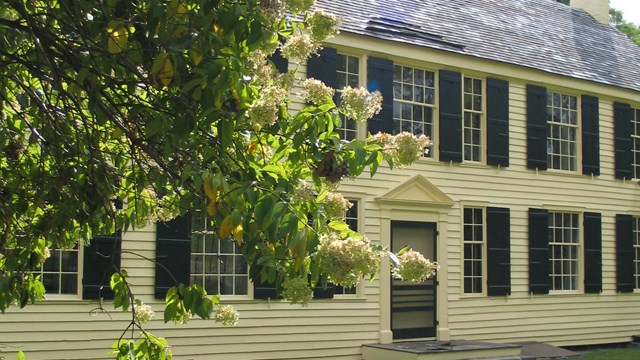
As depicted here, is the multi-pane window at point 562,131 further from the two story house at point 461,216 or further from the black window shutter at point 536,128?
the black window shutter at point 536,128

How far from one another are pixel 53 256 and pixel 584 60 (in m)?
13.1

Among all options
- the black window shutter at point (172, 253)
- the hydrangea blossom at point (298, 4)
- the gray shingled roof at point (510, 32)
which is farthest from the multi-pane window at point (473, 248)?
the hydrangea blossom at point (298, 4)

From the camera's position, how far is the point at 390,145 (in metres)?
4.61

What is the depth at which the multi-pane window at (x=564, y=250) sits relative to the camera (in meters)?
18.7

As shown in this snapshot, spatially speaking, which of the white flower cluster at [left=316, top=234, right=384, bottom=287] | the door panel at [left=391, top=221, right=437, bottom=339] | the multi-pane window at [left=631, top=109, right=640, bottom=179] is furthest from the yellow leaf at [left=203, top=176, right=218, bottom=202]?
the multi-pane window at [left=631, top=109, right=640, bottom=179]

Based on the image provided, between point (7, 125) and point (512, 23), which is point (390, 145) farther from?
point (512, 23)

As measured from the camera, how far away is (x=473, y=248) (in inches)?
674

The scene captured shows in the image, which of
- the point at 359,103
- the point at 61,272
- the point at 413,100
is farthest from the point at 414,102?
the point at 359,103

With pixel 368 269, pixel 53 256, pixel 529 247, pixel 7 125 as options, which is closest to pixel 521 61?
pixel 529 247

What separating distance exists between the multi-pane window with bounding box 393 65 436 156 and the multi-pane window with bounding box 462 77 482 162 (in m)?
0.88

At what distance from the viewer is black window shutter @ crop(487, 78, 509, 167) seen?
17391mm

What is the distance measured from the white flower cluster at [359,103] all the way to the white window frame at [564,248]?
48.0ft

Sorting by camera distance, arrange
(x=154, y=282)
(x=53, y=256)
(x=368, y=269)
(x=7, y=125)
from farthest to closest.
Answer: (x=154, y=282) < (x=53, y=256) < (x=7, y=125) < (x=368, y=269)

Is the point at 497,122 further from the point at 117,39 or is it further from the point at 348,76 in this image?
the point at 117,39
